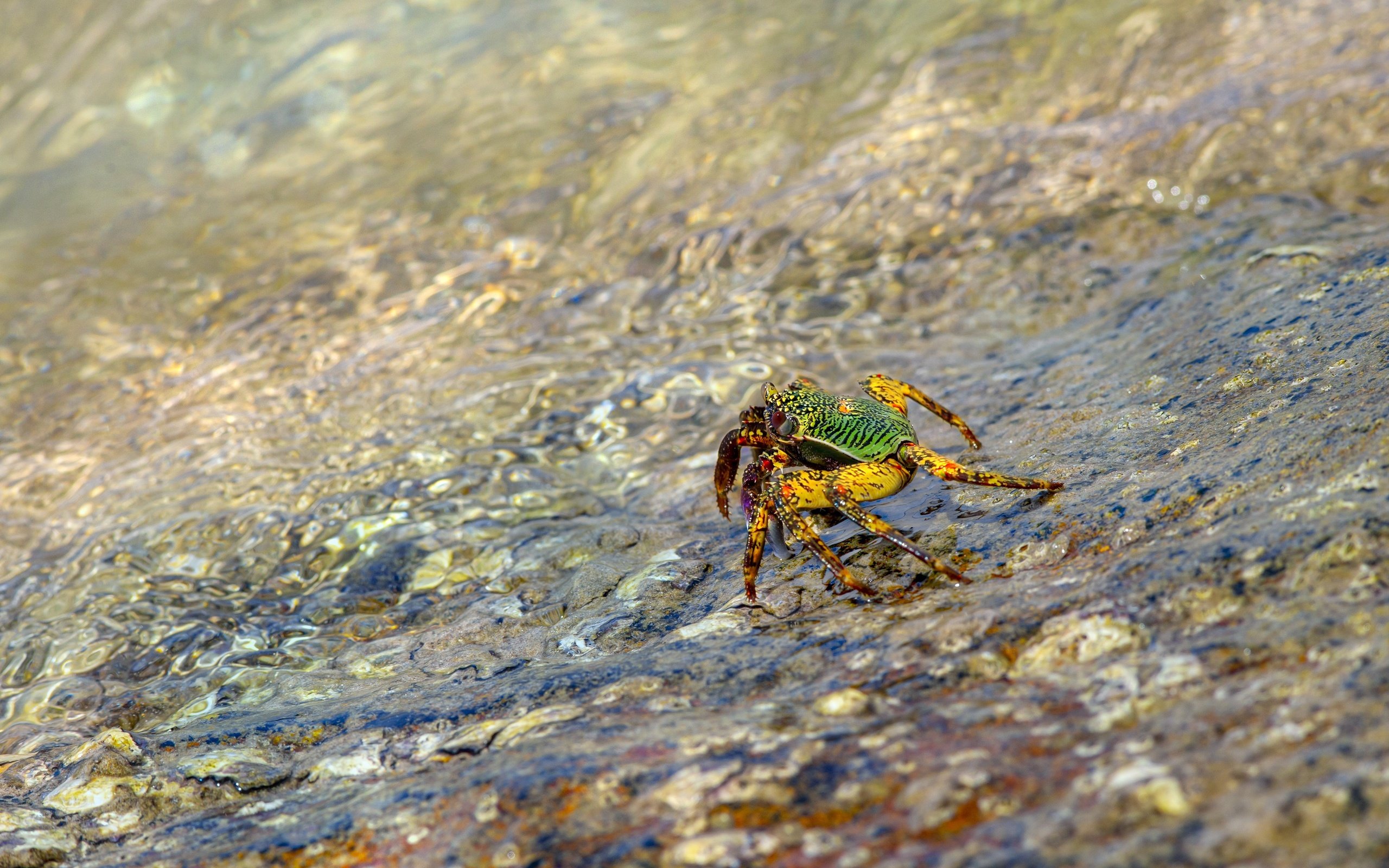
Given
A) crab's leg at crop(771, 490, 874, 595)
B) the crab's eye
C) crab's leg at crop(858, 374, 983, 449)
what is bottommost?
crab's leg at crop(858, 374, 983, 449)

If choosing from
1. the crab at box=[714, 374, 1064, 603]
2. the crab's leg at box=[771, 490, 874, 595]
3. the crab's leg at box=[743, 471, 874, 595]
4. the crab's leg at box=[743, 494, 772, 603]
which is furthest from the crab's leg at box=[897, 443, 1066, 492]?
the crab's leg at box=[743, 494, 772, 603]

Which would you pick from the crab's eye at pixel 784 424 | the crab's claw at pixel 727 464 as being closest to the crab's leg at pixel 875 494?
the crab's eye at pixel 784 424

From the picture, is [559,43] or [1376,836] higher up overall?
[559,43]

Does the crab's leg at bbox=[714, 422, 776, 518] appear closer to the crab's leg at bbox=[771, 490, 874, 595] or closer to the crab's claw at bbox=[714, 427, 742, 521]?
the crab's claw at bbox=[714, 427, 742, 521]

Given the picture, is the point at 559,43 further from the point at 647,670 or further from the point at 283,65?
the point at 647,670

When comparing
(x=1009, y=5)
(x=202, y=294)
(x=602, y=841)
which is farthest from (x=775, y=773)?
(x=1009, y=5)
